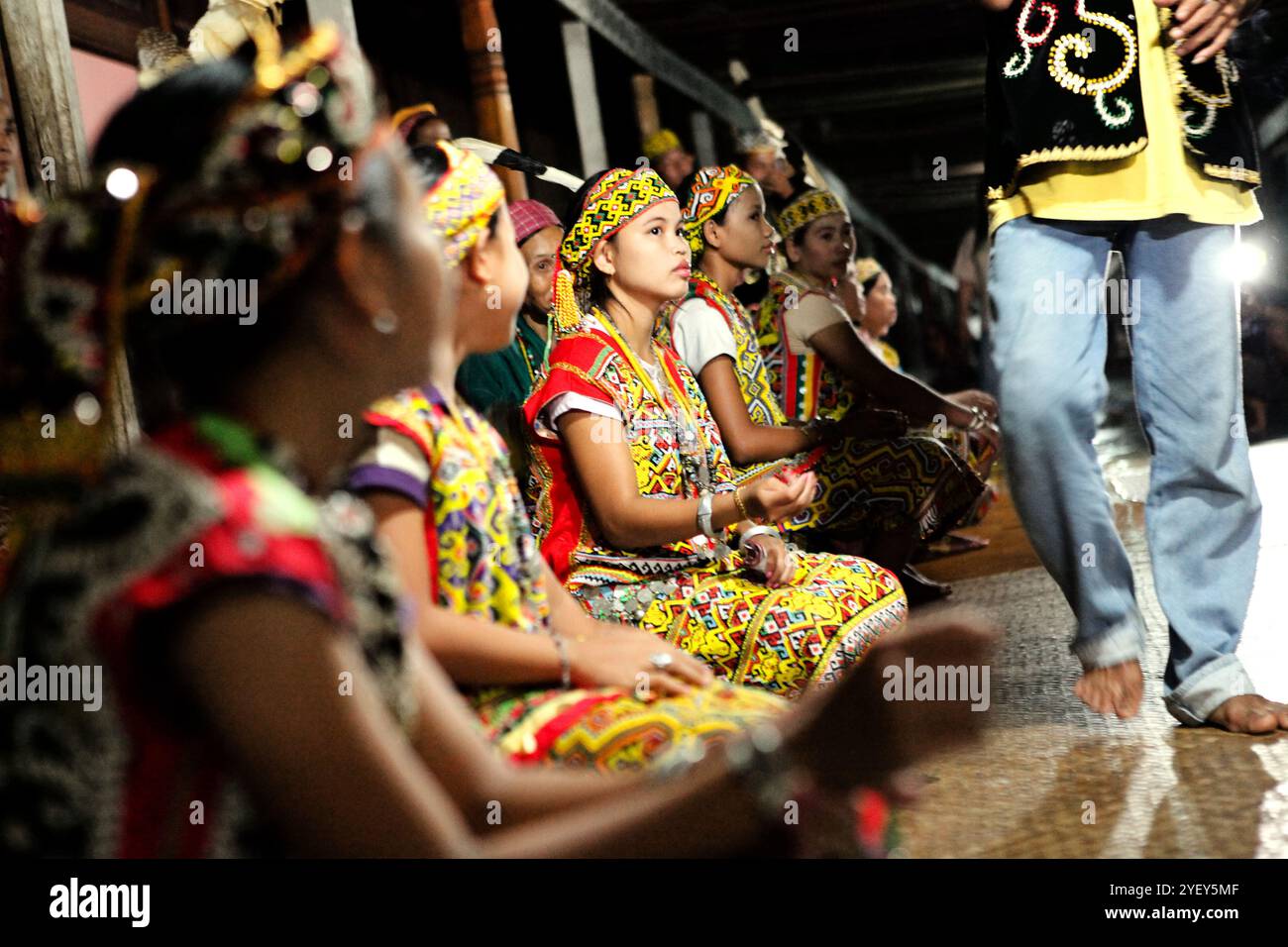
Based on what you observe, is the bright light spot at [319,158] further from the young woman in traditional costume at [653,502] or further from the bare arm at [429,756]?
the young woman in traditional costume at [653,502]

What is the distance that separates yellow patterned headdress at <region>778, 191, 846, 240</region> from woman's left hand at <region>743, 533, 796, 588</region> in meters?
2.60

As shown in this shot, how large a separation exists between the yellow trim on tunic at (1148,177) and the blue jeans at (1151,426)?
45 mm

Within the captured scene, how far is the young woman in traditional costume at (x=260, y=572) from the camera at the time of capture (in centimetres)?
98

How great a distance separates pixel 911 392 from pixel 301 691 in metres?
3.77

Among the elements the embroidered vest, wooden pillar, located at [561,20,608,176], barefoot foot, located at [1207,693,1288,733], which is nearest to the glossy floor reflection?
barefoot foot, located at [1207,693,1288,733]

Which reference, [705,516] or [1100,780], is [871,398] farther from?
[1100,780]

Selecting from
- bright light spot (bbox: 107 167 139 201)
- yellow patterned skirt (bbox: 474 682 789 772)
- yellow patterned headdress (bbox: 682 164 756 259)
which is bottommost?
yellow patterned skirt (bbox: 474 682 789 772)

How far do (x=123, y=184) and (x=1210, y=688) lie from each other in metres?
2.22

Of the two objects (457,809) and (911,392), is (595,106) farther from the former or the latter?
(457,809)

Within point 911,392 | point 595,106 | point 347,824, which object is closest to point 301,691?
point 347,824

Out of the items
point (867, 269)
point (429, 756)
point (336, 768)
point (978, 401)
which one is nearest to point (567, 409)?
point (429, 756)

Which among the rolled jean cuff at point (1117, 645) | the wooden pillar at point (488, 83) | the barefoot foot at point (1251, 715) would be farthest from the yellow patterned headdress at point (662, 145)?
the barefoot foot at point (1251, 715)

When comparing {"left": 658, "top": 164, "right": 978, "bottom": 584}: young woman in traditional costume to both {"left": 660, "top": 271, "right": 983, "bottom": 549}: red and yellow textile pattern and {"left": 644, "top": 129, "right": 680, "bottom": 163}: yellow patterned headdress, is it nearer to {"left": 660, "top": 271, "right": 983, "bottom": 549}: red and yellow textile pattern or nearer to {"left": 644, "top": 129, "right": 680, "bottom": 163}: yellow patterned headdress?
{"left": 660, "top": 271, "right": 983, "bottom": 549}: red and yellow textile pattern

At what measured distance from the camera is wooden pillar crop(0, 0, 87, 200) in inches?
125
